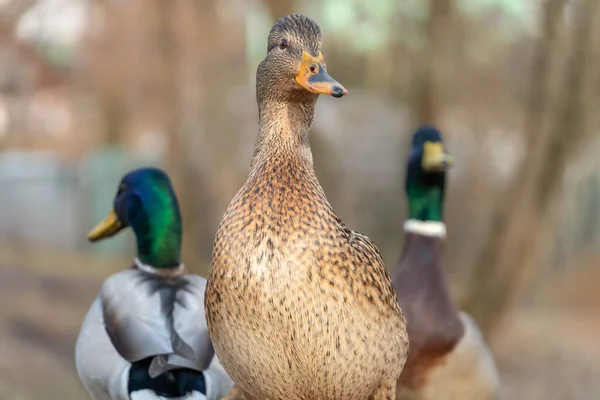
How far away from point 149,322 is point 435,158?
1.34m

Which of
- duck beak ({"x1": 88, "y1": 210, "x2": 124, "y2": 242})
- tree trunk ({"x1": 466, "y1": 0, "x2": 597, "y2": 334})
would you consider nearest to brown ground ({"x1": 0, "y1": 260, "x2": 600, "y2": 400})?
tree trunk ({"x1": 466, "y1": 0, "x2": 597, "y2": 334})

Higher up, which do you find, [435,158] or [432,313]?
[435,158]

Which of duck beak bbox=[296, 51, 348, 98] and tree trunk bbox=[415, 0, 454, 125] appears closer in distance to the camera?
duck beak bbox=[296, 51, 348, 98]

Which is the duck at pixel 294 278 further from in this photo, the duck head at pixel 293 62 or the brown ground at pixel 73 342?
the brown ground at pixel 73 342

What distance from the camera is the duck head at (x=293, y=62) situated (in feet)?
6.74

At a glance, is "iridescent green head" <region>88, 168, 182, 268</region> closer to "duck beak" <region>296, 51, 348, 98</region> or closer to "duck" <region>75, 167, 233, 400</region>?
"duck" <region>75, 167, 233, 400</region>

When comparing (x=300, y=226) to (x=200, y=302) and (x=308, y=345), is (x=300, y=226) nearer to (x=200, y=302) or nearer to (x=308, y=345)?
(x=308, y=345)

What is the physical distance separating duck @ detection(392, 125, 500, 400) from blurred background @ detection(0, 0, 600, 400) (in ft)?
6.65

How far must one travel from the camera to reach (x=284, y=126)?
85.6 inches

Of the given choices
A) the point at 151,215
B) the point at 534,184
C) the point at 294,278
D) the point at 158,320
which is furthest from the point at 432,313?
the point at 534,184

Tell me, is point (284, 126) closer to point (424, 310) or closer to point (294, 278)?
point (294, 278)

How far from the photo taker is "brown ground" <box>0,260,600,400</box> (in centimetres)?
654

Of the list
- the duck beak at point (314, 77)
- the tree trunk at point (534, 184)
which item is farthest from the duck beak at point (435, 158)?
the tree trunk at point (534, 184)

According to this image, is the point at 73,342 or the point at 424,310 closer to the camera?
the point at 424,310
